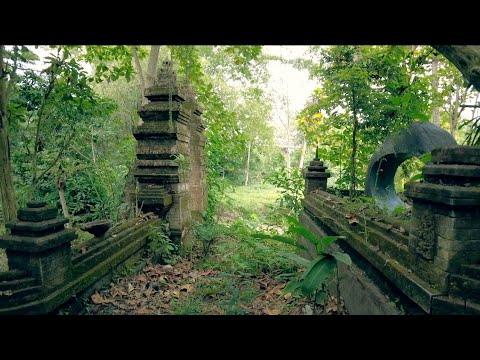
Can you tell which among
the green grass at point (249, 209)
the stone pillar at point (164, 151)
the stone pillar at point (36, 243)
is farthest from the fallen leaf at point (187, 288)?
the green grass at point (249, 209)

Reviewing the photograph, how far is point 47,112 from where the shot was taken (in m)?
3.85

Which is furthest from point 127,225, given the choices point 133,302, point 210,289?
point 210,289

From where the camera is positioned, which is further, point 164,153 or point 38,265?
point 164,153

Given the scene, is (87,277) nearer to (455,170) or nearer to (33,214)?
(33,214)

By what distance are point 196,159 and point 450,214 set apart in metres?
5.64

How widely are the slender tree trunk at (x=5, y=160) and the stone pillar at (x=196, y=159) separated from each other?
3965 mm

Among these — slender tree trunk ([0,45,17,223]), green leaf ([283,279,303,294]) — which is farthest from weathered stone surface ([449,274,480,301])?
slender tree trunk ([0,45,17,223])

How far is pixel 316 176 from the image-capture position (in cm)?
693

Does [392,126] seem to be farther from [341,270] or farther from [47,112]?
[47,112]

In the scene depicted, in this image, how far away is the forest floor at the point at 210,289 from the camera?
3189 millimetres

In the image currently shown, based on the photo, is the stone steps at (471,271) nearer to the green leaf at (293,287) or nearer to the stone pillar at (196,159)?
the green leaf at (293,287)

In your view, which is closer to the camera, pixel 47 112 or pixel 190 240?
pixel 47 112
